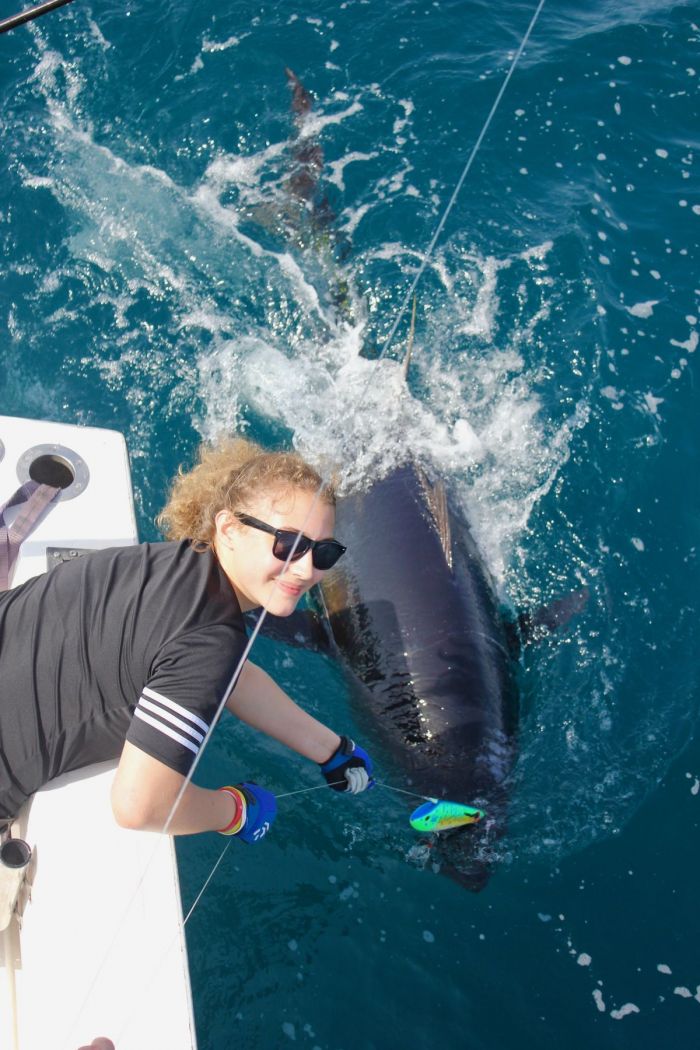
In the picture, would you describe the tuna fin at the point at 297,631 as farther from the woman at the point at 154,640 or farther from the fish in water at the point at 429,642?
the woman at the point at 154,640

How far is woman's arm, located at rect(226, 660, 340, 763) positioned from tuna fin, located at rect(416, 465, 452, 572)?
1.38m

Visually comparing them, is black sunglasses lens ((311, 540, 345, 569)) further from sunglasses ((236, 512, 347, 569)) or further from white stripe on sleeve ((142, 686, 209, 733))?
white stripe on sleeve ((142, 686, 209, 733))

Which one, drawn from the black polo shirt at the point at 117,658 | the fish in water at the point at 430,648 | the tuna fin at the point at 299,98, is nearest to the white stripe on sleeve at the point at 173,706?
the black polo shirt at the point at 117,658

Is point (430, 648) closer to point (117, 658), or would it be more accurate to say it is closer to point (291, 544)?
point (291, 544)

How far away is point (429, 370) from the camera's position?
532cm

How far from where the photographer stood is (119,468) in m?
3.66

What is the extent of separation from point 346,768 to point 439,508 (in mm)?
1669

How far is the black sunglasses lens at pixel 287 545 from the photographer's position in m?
2.37

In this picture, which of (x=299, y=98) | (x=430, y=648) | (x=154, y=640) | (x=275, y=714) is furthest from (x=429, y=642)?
(x=299, y=98)

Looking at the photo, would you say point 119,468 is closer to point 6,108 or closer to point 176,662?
point 176,662

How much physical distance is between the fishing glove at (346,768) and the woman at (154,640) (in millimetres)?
580

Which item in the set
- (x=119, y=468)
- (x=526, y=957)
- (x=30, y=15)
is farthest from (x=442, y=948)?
(x=30, y=15)

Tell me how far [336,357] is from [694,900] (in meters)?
3.42

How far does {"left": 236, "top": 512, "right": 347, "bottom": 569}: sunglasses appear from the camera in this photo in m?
2.37
